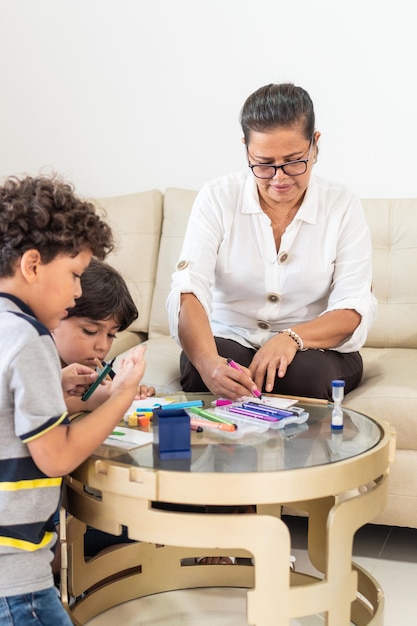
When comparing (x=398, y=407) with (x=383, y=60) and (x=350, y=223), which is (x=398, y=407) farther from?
(x=383, y=60)

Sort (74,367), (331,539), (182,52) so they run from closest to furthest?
(331,539) < (74,367) < (182,52)

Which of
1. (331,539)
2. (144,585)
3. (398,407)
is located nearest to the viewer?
(331,539)

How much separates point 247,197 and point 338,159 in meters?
0.78

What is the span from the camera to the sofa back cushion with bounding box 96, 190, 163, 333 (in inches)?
100

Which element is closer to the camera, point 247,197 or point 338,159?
point 247,197

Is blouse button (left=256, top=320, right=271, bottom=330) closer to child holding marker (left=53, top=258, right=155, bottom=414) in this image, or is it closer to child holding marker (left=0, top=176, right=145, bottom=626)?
child holding marker (left=53, top=258, right=155, bottom=414)

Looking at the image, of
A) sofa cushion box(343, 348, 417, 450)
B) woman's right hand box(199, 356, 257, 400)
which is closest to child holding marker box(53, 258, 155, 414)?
woman's right hand box(199, 356, 257, 400)

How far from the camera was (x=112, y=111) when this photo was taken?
288cm

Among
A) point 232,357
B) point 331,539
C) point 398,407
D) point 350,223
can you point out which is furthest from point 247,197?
point 331,539

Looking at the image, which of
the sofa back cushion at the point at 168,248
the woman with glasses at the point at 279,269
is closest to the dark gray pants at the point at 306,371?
the woman with glasses at the point at 279,269

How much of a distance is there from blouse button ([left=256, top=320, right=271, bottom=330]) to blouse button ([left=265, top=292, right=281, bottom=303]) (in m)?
0.05

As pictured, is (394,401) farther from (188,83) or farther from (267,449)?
(188,83)

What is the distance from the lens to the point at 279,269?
1967 millimetres

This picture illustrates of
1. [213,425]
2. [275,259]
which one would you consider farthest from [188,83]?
[213,425]
